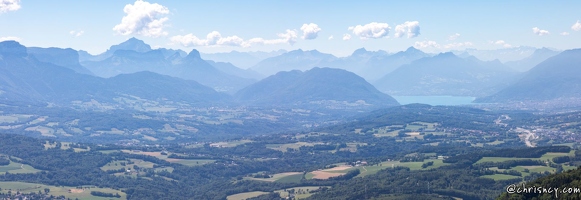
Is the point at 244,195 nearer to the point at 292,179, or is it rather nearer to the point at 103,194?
the point at 292,179

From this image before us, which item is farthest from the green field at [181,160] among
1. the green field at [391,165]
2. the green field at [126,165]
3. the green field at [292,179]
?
the green field at [391,165]

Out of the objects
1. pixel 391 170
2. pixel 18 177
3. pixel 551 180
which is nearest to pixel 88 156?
pixel 18 177

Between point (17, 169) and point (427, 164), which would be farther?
point (17, 169)

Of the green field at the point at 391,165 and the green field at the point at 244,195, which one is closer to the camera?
the green field at the point at 244,195

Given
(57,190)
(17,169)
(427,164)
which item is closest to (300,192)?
(427,164)

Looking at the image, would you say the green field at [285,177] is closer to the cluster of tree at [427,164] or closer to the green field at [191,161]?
the cluster of tree at [427,164]

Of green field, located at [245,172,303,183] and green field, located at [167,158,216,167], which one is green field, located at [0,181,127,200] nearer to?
green field, located at [245,172,303,183]
